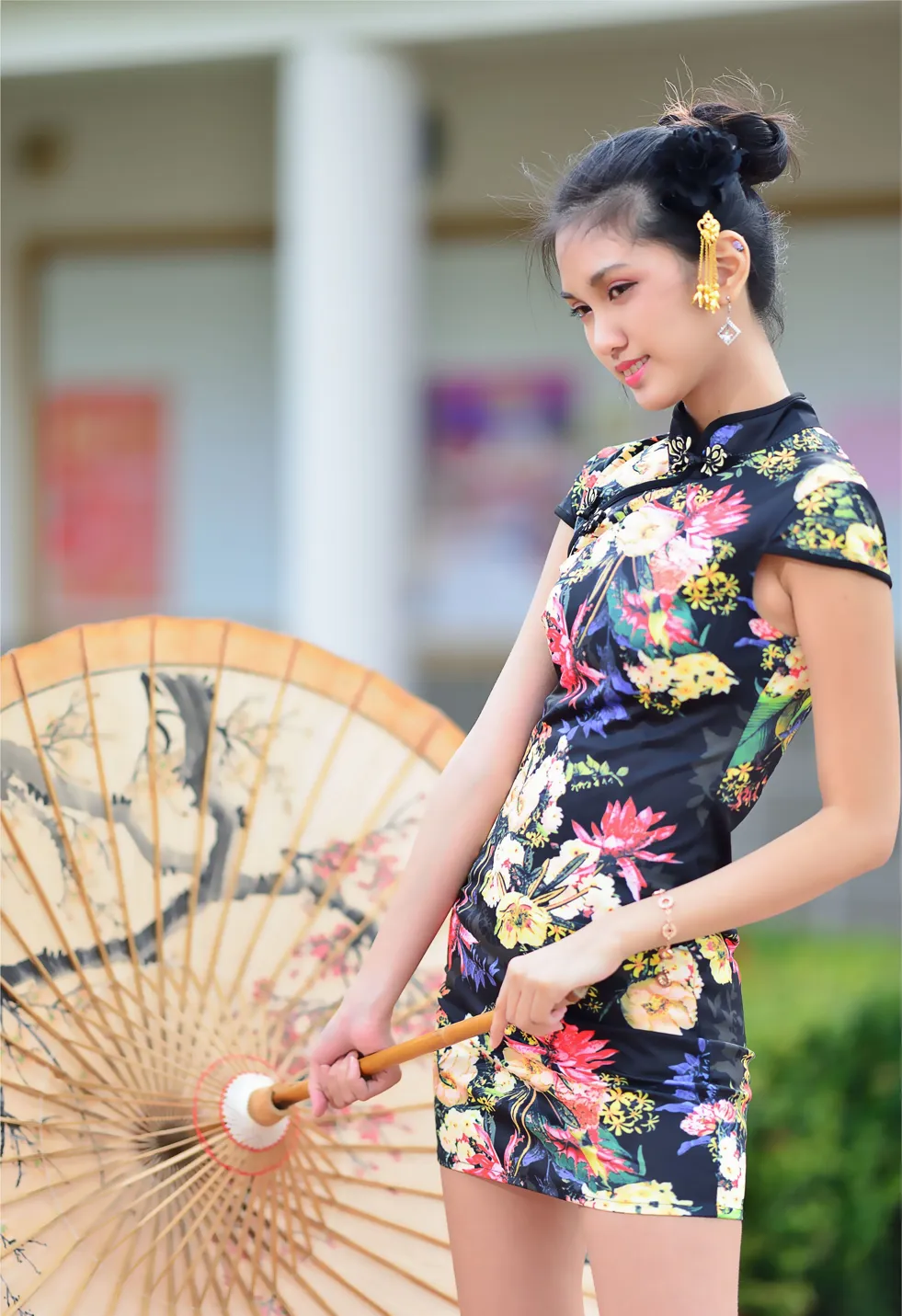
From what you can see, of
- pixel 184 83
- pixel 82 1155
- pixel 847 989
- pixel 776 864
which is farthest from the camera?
pixel 184 83

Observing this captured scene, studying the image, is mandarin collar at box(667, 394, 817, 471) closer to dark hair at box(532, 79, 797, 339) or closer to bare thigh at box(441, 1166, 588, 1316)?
dark hair at box(532, 79, 797, 339)

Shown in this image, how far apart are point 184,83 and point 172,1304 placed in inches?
180

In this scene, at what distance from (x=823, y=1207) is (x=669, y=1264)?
191cm

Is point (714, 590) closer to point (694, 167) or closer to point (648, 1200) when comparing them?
point (694, 167)

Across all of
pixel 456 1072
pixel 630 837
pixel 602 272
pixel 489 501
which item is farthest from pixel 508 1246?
pixel 489 501

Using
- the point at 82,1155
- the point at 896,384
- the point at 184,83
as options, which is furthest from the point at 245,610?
the point at 82,1155

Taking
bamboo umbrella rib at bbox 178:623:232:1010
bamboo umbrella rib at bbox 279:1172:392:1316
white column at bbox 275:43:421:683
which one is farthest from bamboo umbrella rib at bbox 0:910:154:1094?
white column at bbox 275:43:421:683

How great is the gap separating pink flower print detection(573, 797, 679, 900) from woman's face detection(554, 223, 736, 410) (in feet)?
1.08

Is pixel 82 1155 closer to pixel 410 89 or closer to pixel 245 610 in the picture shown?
pixel 410 89

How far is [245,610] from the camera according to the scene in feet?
17.7

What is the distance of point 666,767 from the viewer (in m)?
1.16

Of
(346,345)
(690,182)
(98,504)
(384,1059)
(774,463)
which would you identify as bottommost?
(384,1059)

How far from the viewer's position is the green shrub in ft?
9.25

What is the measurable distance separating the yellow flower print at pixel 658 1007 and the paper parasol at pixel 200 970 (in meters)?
0.56
